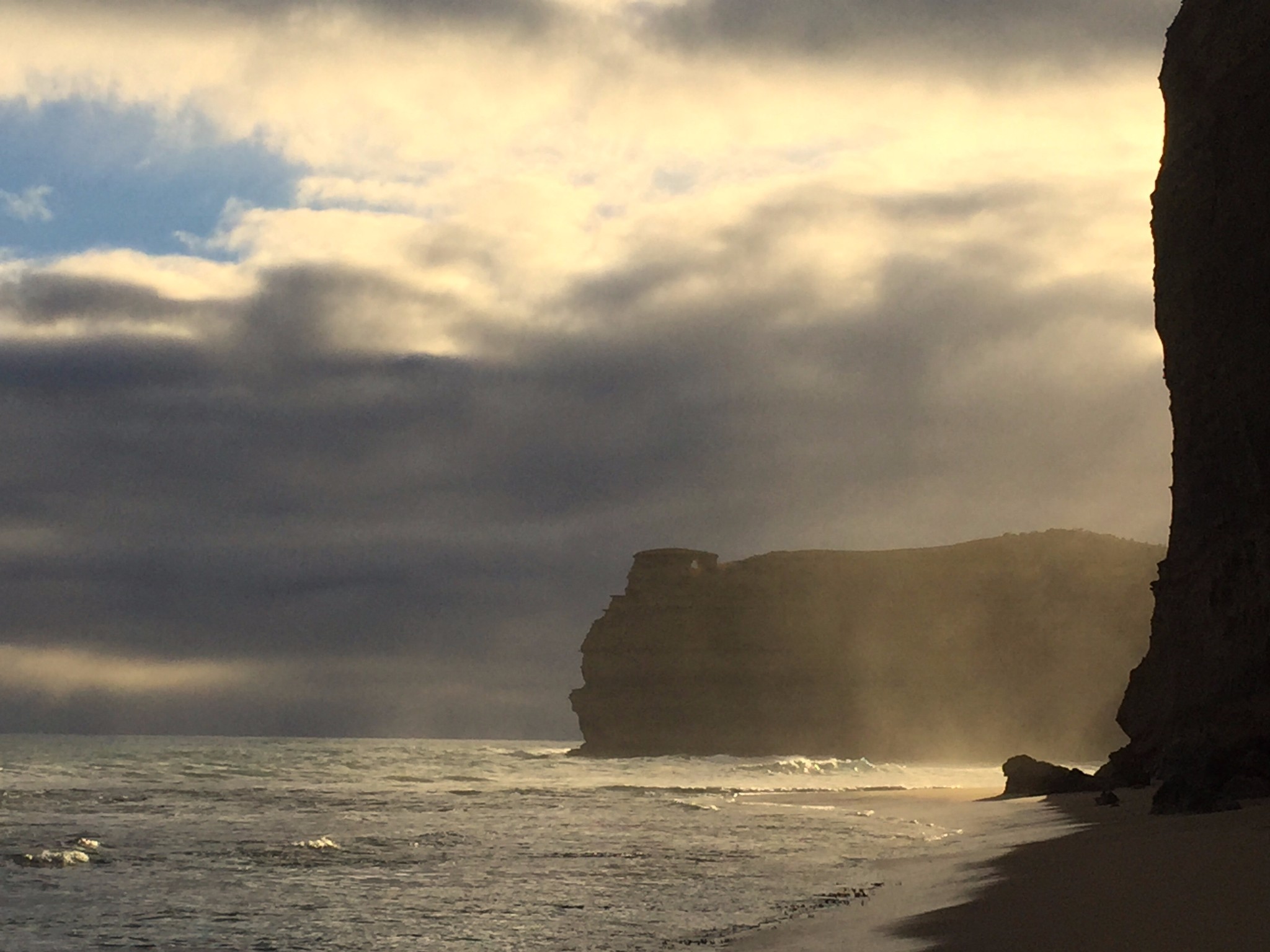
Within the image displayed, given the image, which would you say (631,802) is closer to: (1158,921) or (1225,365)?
(1225,365)

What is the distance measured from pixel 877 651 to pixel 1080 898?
9323 centimetres

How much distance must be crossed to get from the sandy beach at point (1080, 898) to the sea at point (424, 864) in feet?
3.25

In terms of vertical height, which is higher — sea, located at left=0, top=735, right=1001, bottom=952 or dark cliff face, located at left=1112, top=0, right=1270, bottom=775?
dark cliff face, located at left=1112, top=0, right=1270, bottom=775

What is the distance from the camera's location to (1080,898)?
452 inches

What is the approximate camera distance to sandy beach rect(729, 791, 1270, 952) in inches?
357

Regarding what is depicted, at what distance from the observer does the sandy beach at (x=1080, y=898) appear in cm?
908

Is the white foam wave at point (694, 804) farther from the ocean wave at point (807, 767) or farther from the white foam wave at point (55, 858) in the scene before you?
the ocean wave at point (807, 767)

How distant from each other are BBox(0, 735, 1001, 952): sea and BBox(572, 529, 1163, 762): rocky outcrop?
197 feet

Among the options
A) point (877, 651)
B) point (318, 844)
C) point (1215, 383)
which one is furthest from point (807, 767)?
point (318, 844)

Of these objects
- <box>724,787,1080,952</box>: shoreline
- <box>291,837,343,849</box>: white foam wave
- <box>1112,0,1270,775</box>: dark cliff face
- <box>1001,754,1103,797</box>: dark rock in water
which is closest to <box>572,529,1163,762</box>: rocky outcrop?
<box>1001,754,1103,797</box>: dark rock in water

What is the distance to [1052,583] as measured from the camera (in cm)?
10306

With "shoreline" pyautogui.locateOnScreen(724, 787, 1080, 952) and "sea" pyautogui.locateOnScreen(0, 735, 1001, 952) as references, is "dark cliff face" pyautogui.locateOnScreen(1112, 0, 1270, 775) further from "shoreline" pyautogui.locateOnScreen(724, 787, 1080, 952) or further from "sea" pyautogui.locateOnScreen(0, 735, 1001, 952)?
"sea" pyautogui.locateOnScreen(0, 735, 1001, 952)

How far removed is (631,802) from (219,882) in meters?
19.0

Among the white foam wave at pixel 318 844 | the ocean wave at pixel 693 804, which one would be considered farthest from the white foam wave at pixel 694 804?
the white foam wave at pixel 318 844
